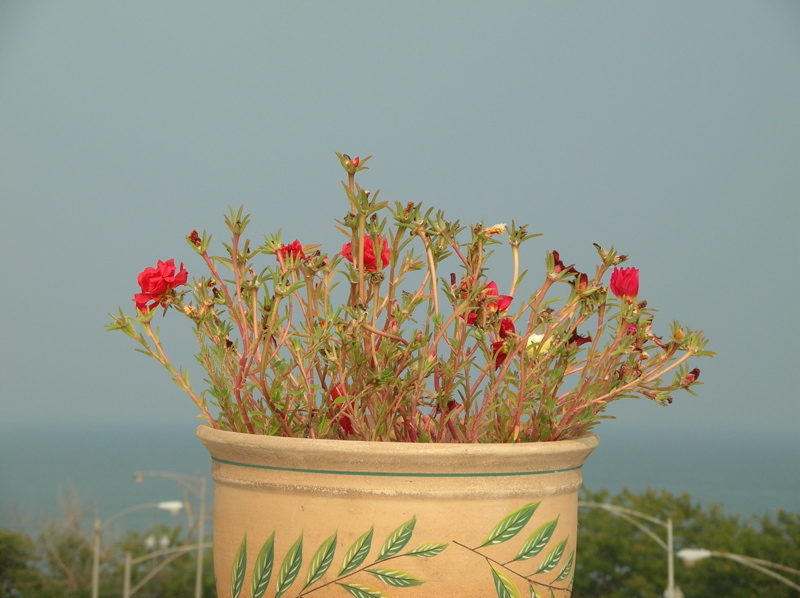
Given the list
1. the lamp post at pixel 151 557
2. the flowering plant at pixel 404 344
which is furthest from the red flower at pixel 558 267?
the lamp post at pixel 151 557

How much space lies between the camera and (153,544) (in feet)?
66.5

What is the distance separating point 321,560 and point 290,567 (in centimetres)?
7

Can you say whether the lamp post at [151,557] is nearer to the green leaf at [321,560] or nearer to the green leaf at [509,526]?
the green leaf at [321,560]

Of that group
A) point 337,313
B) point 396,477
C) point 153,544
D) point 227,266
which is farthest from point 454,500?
point 153,544

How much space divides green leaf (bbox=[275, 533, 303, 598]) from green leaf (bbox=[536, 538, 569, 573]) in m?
0.47

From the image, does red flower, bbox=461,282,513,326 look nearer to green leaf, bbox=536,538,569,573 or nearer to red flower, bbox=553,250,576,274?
red flower, bbox=553,250,576,274

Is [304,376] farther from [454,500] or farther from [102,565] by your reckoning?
[102,565]

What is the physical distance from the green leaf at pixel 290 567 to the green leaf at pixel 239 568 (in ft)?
0.32

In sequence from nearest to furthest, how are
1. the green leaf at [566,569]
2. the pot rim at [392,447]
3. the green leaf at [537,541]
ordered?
the pot rim at [392,447] → the green leaf at [537,541] → the green leaf at [566,569]

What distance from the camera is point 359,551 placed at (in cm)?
152

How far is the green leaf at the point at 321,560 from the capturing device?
1.53m

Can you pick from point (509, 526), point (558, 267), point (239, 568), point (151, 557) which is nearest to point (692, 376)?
point (558, 267)

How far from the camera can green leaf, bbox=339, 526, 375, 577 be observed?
4.98ft

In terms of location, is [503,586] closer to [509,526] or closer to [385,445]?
[509,526]
